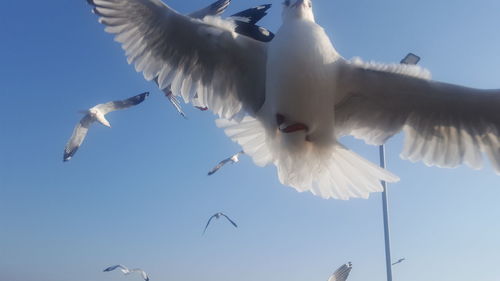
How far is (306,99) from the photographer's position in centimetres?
262

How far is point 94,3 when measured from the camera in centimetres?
311

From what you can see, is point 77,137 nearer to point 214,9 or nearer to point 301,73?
point 214,9

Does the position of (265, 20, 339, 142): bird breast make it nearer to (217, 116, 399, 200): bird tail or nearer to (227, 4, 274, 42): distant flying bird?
(217, 116, 399, 200): bird tail

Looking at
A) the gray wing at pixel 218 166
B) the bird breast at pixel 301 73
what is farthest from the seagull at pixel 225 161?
the bird breast at pixel 301 73

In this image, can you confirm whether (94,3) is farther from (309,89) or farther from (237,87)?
(309,89)

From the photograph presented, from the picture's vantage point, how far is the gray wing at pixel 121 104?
592 cm

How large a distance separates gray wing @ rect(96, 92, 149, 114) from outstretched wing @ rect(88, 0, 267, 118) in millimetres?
2571

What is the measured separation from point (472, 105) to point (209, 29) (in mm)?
1611

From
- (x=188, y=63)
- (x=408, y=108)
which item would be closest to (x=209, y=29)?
(x=188, y=63)

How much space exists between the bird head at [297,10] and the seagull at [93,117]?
121 inches

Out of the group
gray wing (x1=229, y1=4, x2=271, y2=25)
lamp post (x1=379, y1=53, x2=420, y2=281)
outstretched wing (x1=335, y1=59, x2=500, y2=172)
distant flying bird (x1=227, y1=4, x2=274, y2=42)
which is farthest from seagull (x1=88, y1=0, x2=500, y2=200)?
lamp post (x1=379, y1=53, x2=420, y2=281)

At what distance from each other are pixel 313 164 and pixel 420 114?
2.44ft

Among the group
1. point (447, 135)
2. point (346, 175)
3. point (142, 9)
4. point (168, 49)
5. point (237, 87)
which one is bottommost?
point (346, 175)

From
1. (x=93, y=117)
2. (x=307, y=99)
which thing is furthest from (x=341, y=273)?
(x=93, y=117)
